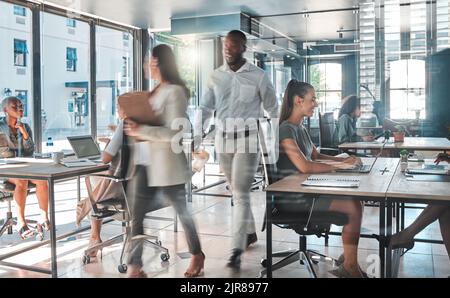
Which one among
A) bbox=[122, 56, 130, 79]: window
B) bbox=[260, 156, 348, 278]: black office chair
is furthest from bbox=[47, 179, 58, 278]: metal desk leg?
bbox=[260, 156, 348, 278]: black office chair

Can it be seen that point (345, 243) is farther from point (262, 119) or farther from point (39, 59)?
point (39, 59)

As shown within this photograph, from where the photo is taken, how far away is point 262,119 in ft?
8.30

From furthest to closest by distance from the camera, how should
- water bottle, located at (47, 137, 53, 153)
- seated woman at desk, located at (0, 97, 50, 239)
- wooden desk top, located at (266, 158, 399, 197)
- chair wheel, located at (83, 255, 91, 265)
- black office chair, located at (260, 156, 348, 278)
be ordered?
1. seated woman at desk, located at (0, 97, 50, 239)
2. water bottle, located at (47, 137, 53, 153)
3. chair wheel, located at (83, 255, 91, 265)
4. black office chair, located at (260, 156, 348, 278)
5. wooden desk top, located at (266, 158, 399, 197)

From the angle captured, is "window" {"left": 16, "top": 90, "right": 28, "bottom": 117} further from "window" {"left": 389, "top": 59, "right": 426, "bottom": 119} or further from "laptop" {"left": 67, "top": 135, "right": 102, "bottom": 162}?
"window" {"left": 389, "top": 59, "right": 426, "bottom": 119}

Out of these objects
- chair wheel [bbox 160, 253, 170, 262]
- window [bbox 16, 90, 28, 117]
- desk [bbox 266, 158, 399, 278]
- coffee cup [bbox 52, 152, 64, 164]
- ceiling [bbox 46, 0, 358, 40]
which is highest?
ceiling [bbox 46, 0, 358, 40]

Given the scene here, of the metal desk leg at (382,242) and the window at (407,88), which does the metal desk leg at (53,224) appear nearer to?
the metal desk leg at (382,242)

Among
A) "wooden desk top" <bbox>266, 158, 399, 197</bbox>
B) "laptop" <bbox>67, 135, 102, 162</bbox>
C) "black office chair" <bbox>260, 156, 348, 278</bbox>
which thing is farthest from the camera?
"laptop" <bbox>67, 135, 102, 162</bbox>

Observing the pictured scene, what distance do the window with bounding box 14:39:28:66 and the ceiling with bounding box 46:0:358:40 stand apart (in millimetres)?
383

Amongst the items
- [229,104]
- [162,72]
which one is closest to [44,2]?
[162,72]

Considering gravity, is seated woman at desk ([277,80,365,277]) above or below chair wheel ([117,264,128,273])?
above

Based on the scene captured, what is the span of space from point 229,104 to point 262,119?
19 centimetres

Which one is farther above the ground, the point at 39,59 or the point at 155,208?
the point at 39,59

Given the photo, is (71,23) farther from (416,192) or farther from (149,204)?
(416,192)

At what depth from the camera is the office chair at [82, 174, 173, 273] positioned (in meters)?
2.81
